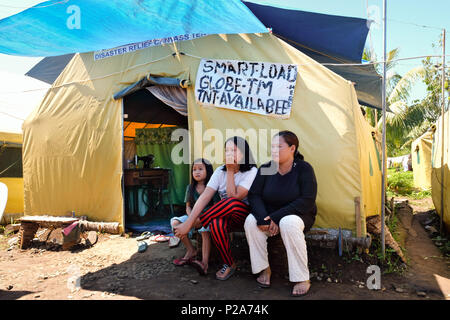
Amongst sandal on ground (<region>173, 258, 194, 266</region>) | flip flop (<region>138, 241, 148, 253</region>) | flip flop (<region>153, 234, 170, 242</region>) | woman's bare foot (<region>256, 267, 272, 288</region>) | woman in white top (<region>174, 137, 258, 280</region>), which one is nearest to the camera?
woman's bare foot (<region>256, 267, 272, 288</region>)

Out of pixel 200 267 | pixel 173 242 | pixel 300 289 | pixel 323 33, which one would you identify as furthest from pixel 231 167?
pixel 323 33

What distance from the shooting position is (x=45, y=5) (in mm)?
3562

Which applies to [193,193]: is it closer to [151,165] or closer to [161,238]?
[161,238]

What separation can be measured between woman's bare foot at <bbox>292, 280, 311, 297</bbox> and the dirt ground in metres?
0.06

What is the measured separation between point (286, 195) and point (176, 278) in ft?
5.01

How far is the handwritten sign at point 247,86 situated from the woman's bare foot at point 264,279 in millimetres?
2043

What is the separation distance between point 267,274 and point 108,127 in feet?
12.6

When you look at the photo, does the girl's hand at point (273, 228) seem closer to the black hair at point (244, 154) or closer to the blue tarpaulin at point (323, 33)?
the black hair at point (244, 154)

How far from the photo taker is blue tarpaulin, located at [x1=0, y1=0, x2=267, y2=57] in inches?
142

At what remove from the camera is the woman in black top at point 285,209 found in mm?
3016

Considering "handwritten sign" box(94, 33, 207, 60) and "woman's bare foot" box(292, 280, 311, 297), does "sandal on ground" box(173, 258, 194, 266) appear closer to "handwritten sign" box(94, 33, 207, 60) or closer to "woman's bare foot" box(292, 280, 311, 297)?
"woman's bare foot" box(292, 280, 311, 297)

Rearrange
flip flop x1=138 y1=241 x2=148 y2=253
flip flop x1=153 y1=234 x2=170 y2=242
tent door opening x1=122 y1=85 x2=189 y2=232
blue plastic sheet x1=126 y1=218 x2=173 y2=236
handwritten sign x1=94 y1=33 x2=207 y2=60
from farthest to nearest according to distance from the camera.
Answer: tent door opening x1=122 y1=85 x2=189 y2=232 < blue plastic sheet x1=126 y1=218 x2=173 y2=236 < handwritten sign x1=94 y1=33 x2=207 y2=60 < flip flop x1=153 y1=234 x2=170 y2=242 < flip flop x1=138 y1=241 x2=148 y2=253

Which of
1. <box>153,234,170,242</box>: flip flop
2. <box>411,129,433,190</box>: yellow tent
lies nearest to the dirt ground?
<box>153,234,170,242</box>: flip flop

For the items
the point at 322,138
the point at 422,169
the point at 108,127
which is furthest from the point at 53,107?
the point at 422,169
